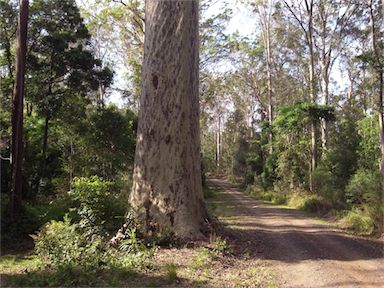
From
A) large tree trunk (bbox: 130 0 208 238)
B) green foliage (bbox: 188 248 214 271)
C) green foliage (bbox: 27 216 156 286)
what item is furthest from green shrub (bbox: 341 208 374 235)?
green foliage (bbox: 27 216 156 286)

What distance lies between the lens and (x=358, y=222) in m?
11.2

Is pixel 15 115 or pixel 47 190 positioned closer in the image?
pixel 15 115

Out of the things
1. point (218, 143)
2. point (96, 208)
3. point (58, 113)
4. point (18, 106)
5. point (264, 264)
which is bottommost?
point (264, 264)

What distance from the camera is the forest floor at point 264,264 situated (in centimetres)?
674

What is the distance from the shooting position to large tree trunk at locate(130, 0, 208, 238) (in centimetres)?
900

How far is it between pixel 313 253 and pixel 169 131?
386cm

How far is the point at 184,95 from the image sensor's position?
9.31 metres

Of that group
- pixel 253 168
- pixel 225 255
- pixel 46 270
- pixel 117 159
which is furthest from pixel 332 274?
pixel 253 168

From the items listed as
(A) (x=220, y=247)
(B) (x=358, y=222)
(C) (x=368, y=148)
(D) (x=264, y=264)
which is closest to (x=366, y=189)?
(B) (x=358, y=222)

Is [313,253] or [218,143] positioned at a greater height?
[218,143]

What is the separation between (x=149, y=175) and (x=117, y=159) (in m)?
11.5

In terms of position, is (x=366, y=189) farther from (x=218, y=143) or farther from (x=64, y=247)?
(x=218, y=143)

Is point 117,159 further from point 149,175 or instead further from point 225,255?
point 225,255

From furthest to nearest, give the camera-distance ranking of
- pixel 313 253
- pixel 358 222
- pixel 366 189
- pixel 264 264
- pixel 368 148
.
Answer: pixel 368 148 → pixel 366 189 → pixel 358 222 → pixel 313 253 → pixel 264 264
